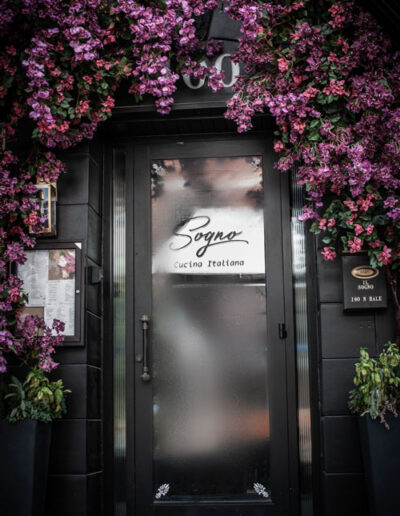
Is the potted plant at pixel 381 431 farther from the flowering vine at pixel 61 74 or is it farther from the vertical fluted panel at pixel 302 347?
the flowering vine at pixel 61 74

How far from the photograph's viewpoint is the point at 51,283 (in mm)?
3568

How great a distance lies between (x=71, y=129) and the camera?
3.55m

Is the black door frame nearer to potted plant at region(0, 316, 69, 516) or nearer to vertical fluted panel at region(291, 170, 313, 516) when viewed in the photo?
vertical fluted panel at region(291, 170, 313, 516)

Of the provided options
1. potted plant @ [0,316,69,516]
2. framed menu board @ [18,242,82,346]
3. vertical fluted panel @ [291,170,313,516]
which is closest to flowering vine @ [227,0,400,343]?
vertical fluted panel @ [291,170,313,516]

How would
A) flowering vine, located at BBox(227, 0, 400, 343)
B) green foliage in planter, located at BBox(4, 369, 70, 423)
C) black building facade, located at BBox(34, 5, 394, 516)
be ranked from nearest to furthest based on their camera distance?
green foliage in planter, located at BBox(4, 369, 70, 423) < flowering vine, located at BBox(227, 0, 400, 343) < black building facade, located at BBox(34, 5, 394, 516)

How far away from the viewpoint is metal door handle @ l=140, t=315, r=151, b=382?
12.0ft

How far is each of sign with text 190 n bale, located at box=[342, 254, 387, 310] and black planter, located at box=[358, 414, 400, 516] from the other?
0.62 m

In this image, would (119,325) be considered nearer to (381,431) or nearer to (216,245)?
(216,245)

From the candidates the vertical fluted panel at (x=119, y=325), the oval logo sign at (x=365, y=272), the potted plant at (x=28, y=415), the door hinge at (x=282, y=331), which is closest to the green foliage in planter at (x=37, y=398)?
the potted plant at (x=28, y=415)

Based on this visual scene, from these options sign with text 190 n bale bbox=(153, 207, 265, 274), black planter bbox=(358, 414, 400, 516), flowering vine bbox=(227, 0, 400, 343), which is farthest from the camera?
sign with text 190 n bale bbox=(153, 207, 265, 274)

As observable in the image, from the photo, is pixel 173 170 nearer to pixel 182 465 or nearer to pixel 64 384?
→ pixel 64 384

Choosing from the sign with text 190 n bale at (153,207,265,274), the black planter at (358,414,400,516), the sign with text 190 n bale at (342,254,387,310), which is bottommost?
the black planter at (358,414,400,516)

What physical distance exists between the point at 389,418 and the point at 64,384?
1690 mm

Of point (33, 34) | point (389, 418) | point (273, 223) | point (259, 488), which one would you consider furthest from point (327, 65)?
point (259, 488)
